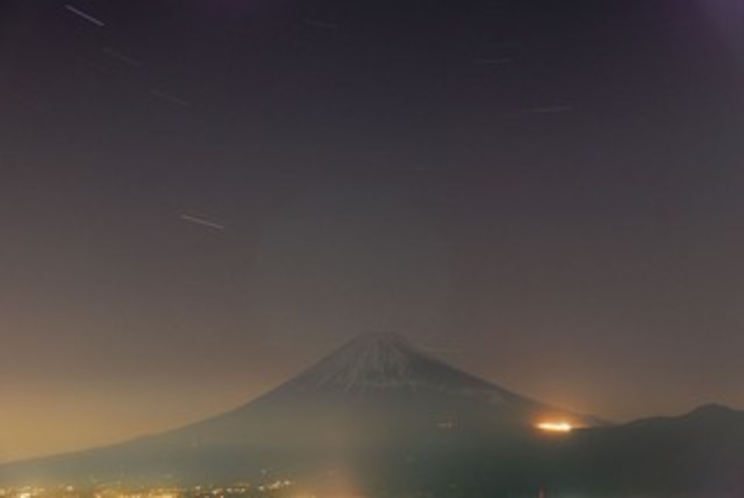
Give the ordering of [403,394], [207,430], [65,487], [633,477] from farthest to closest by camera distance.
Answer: [207,430]
[403,394]
[65,487]
[633,477]

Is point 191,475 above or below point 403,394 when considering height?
below

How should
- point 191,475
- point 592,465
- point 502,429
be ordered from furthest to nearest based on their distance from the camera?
point 502,429 < point 191,475 < point 592,465

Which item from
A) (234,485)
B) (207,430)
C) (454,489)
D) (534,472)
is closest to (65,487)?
(234,485)

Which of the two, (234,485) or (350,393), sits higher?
(350,393)

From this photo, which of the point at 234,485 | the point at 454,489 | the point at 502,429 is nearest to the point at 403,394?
the point at 502,429

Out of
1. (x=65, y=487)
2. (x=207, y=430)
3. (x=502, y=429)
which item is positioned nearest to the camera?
(x=65, y=487)

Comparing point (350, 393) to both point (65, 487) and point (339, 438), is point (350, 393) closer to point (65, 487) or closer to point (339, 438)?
point (339, 438)

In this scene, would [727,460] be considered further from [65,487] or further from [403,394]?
[403,394]

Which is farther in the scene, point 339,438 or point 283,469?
point 339,438

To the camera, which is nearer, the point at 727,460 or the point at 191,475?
→ the point at 727,460
